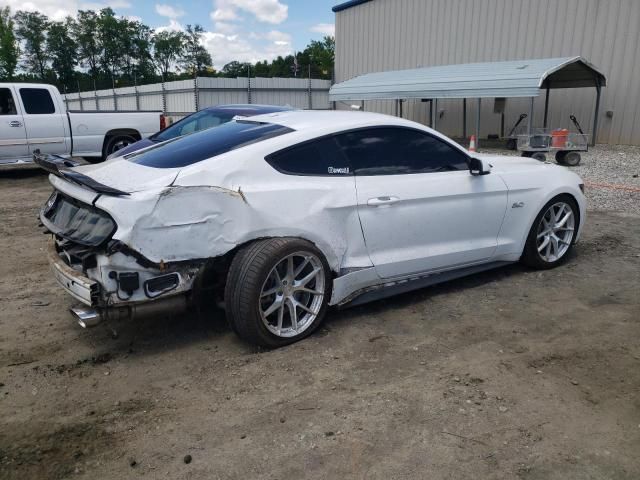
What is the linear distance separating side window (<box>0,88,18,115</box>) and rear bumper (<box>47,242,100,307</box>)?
853 cm

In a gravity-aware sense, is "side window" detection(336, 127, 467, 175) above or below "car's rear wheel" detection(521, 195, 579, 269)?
above

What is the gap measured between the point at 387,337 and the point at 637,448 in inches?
64.9

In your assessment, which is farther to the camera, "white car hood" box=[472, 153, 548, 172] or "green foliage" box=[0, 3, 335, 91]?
"green foliage" box=[0, 3, 335, 91]

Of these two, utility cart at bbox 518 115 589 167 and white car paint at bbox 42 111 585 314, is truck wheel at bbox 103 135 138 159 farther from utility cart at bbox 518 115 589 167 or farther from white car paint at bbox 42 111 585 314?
utility cart at bbox 518 115 589 167

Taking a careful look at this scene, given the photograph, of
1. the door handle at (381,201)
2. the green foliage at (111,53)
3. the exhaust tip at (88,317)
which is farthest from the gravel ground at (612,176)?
the green foliage at (111,53)

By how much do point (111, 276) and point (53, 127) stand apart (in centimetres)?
924

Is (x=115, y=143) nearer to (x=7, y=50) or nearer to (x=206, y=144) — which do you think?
(x=206, y=144)

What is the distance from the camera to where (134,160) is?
403 centimetres

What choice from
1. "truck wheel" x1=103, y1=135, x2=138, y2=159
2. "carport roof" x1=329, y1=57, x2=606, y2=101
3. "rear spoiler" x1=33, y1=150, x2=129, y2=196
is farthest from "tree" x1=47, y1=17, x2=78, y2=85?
"rear spoiler" x1=33, y1=150, x2=129, y2=196

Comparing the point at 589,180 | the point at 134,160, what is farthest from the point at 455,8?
the point at 134,160

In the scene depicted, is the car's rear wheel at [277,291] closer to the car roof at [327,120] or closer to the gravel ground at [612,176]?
the car roof at [327,120]

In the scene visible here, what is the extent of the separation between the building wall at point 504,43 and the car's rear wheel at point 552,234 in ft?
45.6

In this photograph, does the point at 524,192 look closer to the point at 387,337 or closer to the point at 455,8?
the point at 387,337

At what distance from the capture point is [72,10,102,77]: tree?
8281 centimetres
